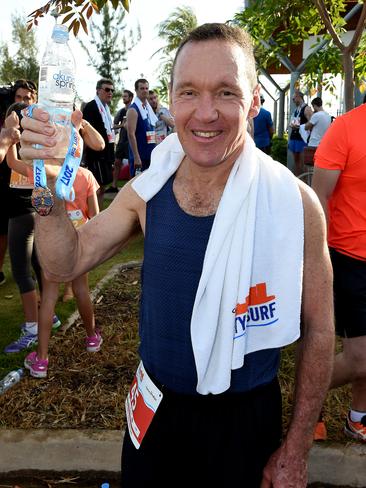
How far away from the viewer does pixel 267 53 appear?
6305 mm

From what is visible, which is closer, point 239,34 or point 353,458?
point 239,34

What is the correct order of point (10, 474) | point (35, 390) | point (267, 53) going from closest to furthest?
point (10, 474), point (35, 390), point (267, 53)

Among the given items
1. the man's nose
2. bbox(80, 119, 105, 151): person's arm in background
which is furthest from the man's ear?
bbox(80, 119, 105, 151): person's arm in background

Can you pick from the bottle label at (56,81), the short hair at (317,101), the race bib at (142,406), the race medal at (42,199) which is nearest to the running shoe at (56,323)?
the race bib at (142,406)

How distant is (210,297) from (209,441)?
1.60ft

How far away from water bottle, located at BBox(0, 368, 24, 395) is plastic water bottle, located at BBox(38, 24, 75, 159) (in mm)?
2416

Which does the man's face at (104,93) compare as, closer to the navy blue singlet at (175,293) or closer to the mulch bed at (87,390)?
the mulch bed at (87,390)

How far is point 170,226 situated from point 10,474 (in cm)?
195

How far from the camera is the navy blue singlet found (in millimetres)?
1696

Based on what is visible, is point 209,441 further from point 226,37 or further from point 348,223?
point 348,223

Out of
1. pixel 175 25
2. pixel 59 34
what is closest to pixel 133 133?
pixel 59 34

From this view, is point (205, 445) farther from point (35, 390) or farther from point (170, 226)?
point (35, 390)

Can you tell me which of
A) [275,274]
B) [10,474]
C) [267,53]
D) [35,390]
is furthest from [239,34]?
[267,53]

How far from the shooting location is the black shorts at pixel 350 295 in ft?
9.43
